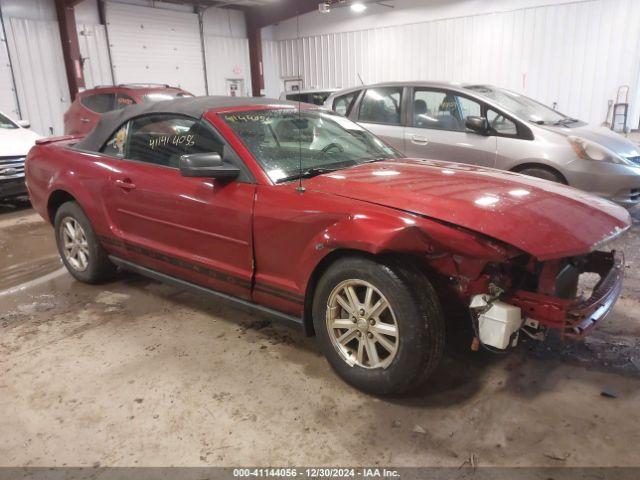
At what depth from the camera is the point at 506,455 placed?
198cm

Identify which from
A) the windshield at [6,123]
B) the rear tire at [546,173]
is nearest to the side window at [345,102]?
the rear tire at [546,173]

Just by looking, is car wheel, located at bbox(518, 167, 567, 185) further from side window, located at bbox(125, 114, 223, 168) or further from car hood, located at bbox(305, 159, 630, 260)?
side window, located at bbox(125, 114, 223, 168)

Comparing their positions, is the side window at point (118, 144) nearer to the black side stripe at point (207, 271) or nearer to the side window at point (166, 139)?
the side window at point (166, 139)

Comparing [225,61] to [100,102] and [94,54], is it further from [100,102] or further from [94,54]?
[100,102]

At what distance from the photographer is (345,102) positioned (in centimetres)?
623

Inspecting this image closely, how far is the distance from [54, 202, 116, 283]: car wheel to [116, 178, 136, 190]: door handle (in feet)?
1.86

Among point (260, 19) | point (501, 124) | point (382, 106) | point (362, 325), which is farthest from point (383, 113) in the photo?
point (260, 19)

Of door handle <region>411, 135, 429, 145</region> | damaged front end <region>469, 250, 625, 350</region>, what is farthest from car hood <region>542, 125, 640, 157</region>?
damaged front end <region>469, 250, 625, 350</region>

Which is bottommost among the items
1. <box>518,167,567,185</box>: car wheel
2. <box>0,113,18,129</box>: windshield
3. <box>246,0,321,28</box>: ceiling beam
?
<box>518,167,567,185</box>: car wheel

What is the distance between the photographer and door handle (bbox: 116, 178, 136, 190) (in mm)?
3182

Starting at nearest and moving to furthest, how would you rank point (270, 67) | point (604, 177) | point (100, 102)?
point (604, 177), point (100, 102), point (270, 67)

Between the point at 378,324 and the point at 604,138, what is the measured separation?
13.6ft


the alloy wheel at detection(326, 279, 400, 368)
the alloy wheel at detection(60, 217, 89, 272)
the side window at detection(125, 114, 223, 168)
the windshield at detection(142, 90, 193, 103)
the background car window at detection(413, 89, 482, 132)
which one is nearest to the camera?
the alloy wheel at detection(326, 279, 400, 368)

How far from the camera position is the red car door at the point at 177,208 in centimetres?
270
